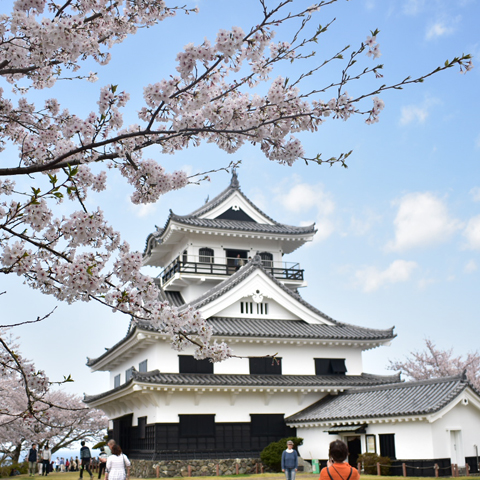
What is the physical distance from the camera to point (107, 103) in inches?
247

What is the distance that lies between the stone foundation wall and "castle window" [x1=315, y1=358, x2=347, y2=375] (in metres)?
5.24

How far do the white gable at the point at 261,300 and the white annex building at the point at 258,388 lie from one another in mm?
50

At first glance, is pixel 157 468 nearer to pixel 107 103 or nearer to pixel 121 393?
pixel 121 393

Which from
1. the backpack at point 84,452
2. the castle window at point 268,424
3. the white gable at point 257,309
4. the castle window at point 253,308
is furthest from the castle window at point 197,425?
the castle window at point 253,308

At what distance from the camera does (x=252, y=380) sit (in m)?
22.8

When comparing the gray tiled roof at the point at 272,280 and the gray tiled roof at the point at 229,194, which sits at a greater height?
the gray tiled roof at the point at 229,194

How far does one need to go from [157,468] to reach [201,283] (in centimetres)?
1068

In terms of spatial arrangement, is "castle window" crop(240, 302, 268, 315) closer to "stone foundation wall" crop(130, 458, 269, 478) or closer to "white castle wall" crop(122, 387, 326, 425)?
"white castle wall" crop(122, 387, 326, 425)

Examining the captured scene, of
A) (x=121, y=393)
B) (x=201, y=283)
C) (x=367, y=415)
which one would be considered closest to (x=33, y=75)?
(x=367, y=415)

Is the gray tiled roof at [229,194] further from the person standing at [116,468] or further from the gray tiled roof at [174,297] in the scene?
the person standing at [116,468]

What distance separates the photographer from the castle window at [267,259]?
101ft

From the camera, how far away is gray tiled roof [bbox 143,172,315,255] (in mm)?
29047

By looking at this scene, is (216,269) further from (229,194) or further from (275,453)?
(275,453)

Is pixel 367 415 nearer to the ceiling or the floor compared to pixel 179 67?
nearer to the floor
